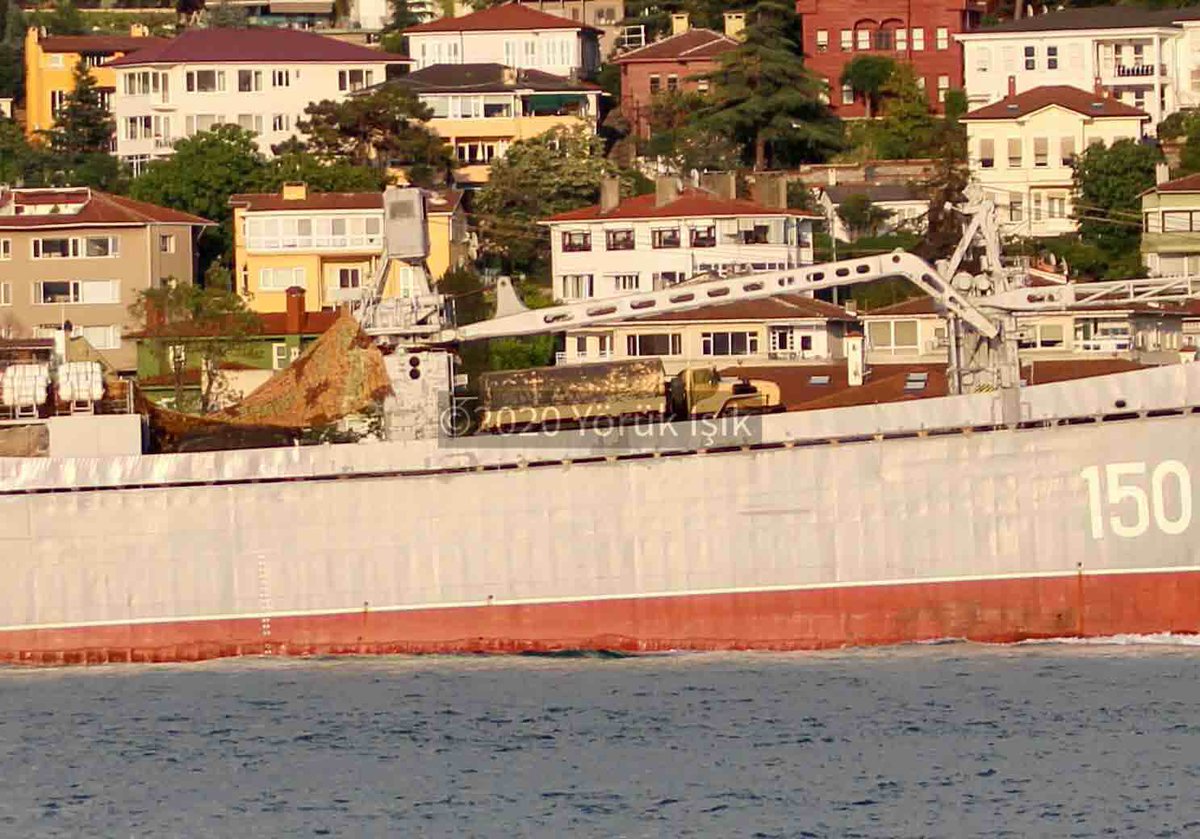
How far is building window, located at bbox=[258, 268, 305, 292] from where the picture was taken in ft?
270

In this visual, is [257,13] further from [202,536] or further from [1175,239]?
[202,536]

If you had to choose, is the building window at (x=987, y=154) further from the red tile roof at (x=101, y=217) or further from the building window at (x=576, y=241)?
the red tile roof at (x=101, y=217)

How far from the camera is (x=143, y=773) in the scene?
33.9 metres

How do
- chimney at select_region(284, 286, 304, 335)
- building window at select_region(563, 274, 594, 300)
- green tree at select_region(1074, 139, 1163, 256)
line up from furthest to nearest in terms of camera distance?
green tree at select_region(1074, 139, 1163, 256), building window at select_region(563, 274, 594, 300), chimney at select_region(284, 286, 304, 335)

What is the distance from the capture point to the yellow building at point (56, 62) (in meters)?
111

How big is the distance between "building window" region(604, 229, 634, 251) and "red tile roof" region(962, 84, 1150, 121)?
1840 centimetres

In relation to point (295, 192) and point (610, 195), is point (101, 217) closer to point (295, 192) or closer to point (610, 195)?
point (295, 192)

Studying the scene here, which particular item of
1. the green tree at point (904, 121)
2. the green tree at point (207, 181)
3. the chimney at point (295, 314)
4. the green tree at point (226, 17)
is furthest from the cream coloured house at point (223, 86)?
the chimney at point (295, 314)

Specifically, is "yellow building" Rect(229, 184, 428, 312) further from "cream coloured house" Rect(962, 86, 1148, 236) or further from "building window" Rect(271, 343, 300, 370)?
"cream coloured house" Rect(962, 86, 1148, 236)

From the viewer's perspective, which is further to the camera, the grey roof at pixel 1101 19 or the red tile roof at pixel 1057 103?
the grey roof at pixel 1101 19

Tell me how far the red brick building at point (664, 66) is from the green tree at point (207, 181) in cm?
1834

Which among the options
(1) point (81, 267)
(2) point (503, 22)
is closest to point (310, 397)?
(1) point (81, 267)

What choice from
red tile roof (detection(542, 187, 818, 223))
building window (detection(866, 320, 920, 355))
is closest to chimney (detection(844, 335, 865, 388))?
building window (detection(866, 320, 920, 355))

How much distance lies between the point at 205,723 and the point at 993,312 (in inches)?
573
